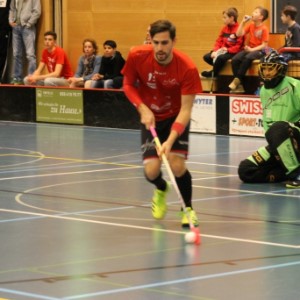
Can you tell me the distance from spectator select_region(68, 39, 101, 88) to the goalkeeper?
8.67m

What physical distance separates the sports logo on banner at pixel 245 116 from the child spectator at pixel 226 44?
4.72 feet

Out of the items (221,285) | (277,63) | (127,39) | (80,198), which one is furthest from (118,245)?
(127,39)

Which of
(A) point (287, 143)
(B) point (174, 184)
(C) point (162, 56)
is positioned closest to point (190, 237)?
(B) point (174, 184)

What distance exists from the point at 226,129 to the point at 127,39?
5.21 m

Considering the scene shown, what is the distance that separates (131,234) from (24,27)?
1544 cm

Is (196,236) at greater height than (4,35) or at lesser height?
lesser

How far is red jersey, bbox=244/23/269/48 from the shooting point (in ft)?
62.6

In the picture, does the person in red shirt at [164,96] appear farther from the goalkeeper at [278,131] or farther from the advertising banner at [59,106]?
the advertising banner at [59,106]

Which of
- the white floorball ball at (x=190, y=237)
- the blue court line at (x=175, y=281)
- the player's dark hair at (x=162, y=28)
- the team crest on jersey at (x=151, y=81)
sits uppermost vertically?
the player's dark hair at (x=162, y=28)

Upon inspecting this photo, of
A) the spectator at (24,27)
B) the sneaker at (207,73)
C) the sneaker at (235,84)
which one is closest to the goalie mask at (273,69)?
the sneaker at (235,84)

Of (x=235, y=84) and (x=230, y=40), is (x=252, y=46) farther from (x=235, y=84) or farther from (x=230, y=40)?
(x=235, y=84)

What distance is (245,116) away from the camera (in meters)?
18.2

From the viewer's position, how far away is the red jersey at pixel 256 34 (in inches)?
751

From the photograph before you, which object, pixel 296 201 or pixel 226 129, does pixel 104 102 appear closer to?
pixel 226 129
